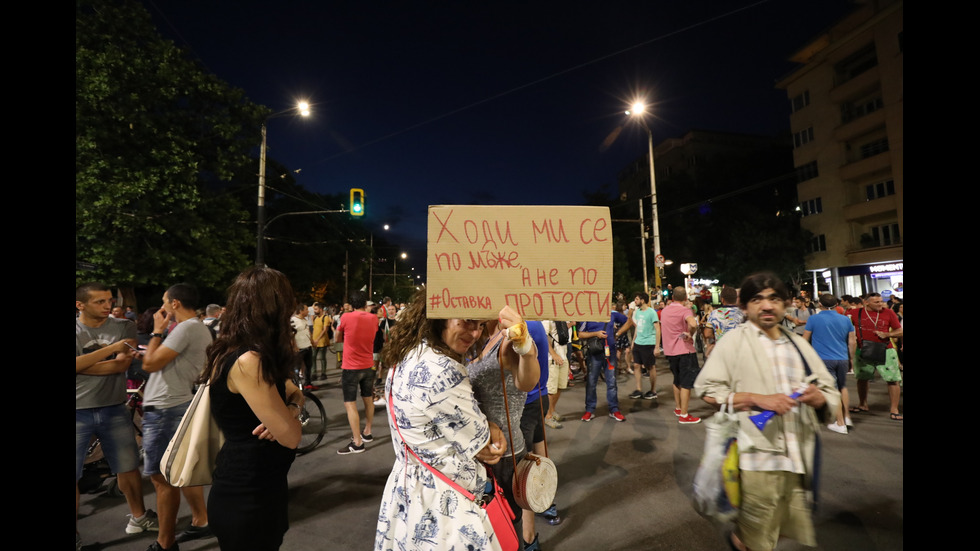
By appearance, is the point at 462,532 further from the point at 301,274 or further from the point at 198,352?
the point at 301,274

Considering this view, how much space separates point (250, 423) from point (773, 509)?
2.81 m

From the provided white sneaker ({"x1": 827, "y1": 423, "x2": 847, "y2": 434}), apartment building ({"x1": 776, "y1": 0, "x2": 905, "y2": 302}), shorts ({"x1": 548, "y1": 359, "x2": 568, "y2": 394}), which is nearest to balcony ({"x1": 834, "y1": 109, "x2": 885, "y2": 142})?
apartment building ({"x1": 776, "y1": 0, "x2": 905, "y2": 302})

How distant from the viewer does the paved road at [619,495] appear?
3.80 m

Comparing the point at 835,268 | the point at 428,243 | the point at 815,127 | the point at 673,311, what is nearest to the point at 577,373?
the point at 673,311

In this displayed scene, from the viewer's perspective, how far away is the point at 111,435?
151 inches

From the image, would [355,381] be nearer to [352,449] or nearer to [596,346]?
[352,449]

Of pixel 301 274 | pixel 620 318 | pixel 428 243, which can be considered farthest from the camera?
pixel 301 274

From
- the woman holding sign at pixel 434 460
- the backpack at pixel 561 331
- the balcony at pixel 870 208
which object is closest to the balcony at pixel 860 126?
the balcony at pixel 870 208

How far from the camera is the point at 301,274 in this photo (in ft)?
117

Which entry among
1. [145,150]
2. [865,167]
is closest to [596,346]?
[145,150]

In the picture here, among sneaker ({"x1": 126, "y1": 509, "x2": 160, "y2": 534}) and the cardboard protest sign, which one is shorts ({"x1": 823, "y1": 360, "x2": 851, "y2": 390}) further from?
sneaker ({"x1": 126, "y1": 509, "x2": 160, "y2": 534})

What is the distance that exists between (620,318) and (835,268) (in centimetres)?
2860

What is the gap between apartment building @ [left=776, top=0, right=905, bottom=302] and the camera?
25250 millimetres

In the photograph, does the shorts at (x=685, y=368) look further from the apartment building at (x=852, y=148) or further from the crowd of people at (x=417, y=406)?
the apartment building at (x=852, y=148)
